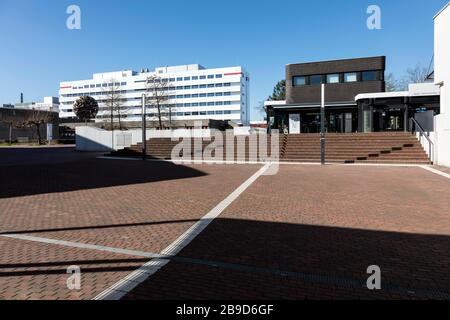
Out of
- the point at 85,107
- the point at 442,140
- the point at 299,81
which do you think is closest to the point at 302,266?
the point at 442,140

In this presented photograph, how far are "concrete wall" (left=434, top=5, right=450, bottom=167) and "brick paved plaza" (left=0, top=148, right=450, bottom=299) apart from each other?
8.10 meters

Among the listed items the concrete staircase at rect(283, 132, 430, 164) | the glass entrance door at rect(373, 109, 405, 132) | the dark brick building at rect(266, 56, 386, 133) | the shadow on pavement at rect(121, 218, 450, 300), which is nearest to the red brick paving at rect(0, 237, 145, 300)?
the shadow on pavement at rect(121, 218, 450, 300)

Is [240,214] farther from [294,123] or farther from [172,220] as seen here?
[294,123]

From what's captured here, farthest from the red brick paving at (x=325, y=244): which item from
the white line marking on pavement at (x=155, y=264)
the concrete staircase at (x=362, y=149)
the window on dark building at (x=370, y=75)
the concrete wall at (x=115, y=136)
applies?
the window on dark building at (x=370, y=75)

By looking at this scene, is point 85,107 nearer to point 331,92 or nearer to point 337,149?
point 331,92

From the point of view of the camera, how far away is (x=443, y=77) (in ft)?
63.9

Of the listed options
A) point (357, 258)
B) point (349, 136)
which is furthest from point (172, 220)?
point (349, 136)

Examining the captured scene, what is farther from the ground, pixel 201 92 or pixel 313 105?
pixel 201 92

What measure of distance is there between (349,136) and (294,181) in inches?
515

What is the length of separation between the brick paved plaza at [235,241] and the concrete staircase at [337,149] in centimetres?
1010

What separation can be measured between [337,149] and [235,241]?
19014 millimetres

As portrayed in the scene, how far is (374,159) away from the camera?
21484 mm

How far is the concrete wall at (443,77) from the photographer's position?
59.7ft

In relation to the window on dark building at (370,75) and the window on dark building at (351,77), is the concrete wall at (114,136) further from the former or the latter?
the window on dark building at (370,75)
